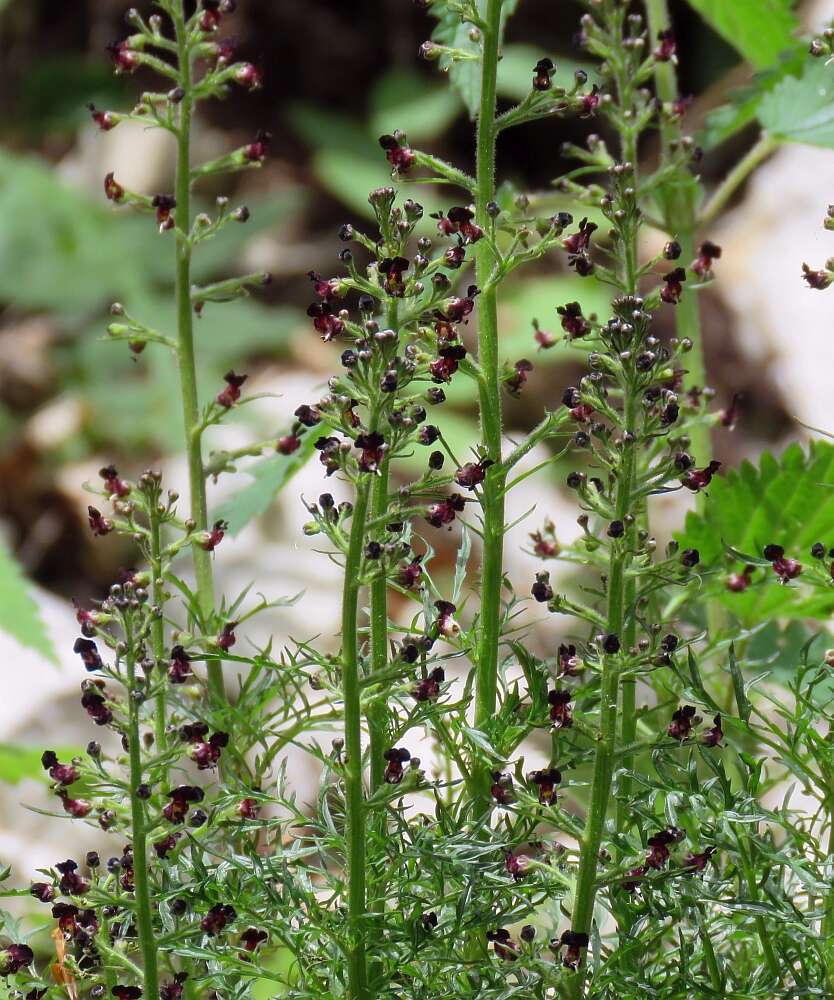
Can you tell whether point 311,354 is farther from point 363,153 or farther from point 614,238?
point 614,238

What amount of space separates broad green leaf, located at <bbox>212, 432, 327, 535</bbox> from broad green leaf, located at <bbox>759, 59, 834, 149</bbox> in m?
0.68

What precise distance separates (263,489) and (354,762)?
62 centimetres

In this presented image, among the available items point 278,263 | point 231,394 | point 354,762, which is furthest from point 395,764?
point 278,263

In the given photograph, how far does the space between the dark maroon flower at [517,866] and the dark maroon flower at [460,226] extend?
479 millimetres

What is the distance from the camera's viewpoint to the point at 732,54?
6027 millimetres

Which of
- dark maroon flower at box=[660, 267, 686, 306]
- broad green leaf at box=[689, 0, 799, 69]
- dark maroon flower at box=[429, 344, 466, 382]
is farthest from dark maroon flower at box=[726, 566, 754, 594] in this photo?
broad green leaf at box=[689, 0, 799, 69]

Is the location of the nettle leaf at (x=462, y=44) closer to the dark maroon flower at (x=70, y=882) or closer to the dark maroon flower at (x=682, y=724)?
the dark maroon flower at (x=682, y=724)

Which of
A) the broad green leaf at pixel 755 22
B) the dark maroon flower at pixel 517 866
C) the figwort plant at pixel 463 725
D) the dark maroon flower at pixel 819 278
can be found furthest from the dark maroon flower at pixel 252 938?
the broad green leaf at pixel 755 22

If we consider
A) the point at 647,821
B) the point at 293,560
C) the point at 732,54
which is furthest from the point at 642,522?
the point at 732,54

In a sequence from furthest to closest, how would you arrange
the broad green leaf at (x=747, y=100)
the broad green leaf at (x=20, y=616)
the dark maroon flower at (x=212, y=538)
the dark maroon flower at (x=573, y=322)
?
the broad green leaf at (x=20, y=616) < the broad green leaf at (x=747, y=100) < the dark maroon flower at (x=212, y=538) < the dark maroon flower at (x=573, y=322)

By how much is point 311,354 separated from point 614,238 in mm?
5461

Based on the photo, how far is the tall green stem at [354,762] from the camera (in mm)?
960

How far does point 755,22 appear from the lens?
1.89 m

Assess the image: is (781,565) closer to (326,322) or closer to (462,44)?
(326,322)
